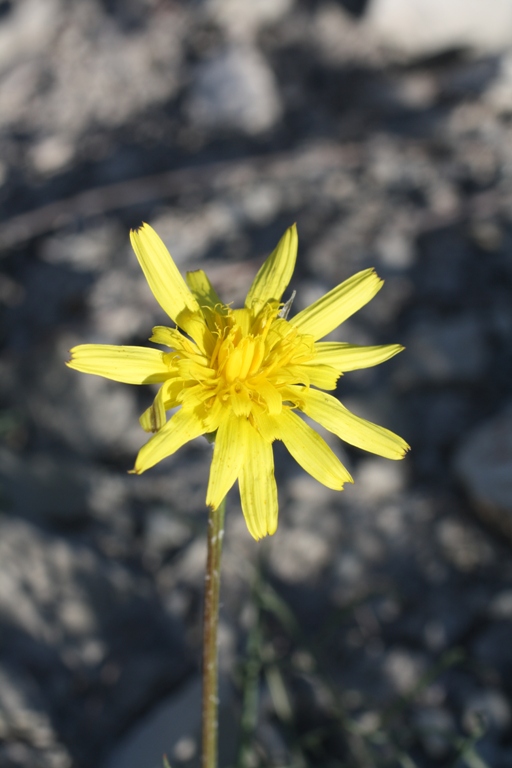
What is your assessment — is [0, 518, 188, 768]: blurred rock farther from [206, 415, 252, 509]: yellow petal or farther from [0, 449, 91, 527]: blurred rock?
[206, 415, 252, 509]: yellow petal

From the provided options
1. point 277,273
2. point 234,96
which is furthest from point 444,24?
point 277,273

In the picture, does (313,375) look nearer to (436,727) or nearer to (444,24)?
(436,727)

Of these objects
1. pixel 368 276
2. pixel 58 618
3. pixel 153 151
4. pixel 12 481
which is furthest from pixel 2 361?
pixel 368 276

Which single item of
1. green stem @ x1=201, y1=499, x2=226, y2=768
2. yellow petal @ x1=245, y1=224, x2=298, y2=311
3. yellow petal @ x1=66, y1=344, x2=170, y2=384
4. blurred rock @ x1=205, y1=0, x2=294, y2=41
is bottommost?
green stem @ x1=201, y1=499, x2=226, y2=768

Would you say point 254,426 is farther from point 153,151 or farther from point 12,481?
point 153,151

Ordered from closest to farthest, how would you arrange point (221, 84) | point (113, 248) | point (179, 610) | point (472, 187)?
point (179, 610), point (113, 248), point (472, 187), point (221, 84)

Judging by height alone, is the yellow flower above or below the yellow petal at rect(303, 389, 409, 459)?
above

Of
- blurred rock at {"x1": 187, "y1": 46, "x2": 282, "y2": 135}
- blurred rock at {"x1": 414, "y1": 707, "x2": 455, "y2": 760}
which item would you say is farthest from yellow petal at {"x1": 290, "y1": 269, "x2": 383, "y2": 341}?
blurred rock at {"x1": 187, "y1": 46, "x2": 282, "y2": 135}
